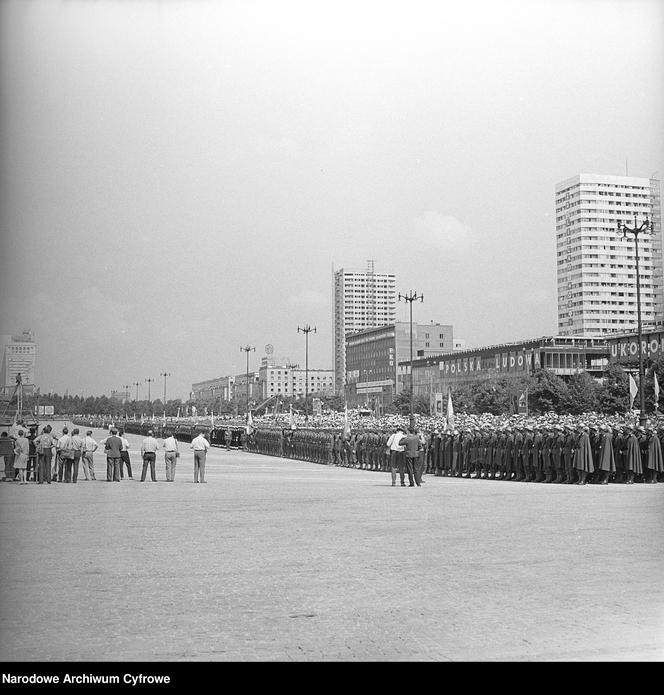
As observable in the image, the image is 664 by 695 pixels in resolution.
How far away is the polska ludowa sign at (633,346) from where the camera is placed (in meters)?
76.4

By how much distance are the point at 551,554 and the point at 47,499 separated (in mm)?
11854

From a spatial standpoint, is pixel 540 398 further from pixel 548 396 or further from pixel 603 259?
pixel 603 259

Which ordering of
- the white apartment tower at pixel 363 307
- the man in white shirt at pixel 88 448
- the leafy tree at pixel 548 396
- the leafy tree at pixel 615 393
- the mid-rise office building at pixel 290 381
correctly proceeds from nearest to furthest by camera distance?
the man in white shirt at pixel 88 448, the leafy tree at pixel 615 393, the white apartment tower at pixel 363 307, the leafy tree at pixel 548 396, the mid-rise office building at pixel 290 381

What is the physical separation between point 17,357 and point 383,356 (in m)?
99.9

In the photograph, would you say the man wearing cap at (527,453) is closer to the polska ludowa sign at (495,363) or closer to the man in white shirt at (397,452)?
the man in white shirt at (397,452)

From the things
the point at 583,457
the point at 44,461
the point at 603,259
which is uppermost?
the point at 603,259

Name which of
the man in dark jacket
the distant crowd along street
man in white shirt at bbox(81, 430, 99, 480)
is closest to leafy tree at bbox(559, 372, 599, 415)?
the distant crowd along street

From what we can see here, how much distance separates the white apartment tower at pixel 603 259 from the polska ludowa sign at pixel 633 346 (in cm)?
276

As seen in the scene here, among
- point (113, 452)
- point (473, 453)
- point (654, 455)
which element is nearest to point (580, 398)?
point (473, 453)

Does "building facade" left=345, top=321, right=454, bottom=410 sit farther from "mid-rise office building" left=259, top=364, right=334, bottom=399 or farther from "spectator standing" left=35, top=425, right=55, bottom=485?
"spectator standing" left=35, top=425, right=55, bottom=485

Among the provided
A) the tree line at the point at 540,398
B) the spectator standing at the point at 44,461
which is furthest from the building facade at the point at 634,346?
the spectator standing at the point at 44,461

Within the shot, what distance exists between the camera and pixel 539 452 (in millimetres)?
26062

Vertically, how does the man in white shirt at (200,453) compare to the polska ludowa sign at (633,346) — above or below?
below
